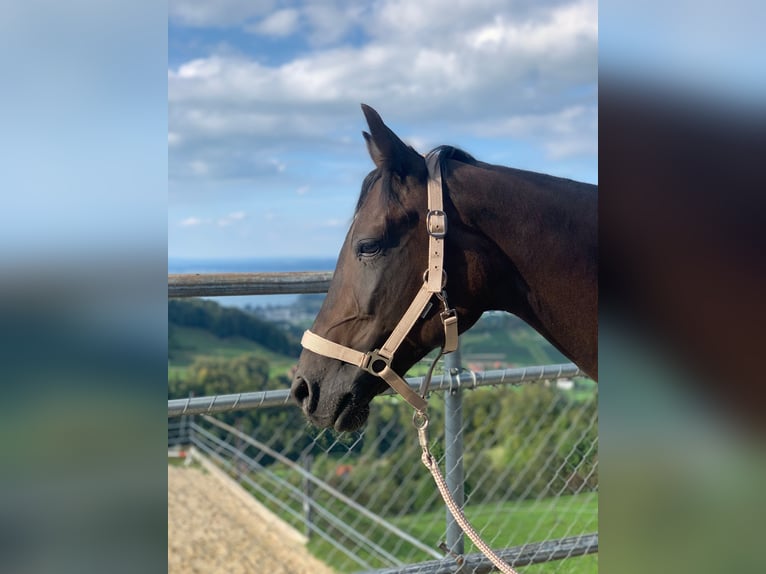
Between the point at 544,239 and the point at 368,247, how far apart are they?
1.50 ft

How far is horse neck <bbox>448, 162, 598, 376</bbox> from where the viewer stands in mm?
1739

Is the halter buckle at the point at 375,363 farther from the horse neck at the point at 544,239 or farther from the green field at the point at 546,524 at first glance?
the green field at the point at 546,524

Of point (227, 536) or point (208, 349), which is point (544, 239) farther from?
point (208, 349)

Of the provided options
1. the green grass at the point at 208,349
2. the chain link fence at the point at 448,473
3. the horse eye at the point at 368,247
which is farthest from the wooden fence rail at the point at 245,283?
the green grass at the point at 208,349

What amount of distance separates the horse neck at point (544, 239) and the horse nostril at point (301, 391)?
0.60 meters

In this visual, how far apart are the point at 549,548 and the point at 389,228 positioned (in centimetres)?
161

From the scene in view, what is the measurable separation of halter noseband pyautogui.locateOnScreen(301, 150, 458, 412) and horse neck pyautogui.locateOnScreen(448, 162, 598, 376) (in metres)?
0.06

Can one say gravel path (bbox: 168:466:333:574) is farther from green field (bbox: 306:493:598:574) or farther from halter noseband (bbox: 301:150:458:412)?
halter noseband (bbox: 301:150:458:412)

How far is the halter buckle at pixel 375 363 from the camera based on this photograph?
5.77ft

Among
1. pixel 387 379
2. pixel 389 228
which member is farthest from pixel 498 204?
pixel 387 379

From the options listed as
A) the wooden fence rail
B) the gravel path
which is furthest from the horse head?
the gravel path
